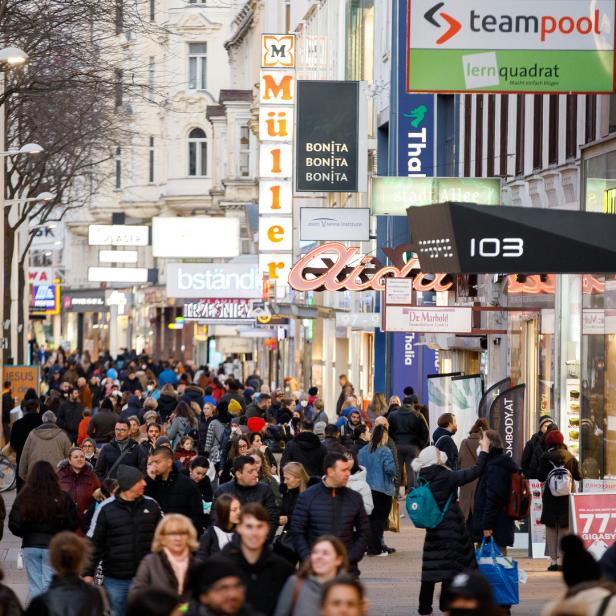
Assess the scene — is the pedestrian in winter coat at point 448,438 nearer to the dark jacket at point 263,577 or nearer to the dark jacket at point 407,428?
the dark jacket at point 407,428

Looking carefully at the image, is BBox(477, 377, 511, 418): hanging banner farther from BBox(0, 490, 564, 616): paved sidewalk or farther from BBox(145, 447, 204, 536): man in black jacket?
BBox(145, 447, 204, 536): man in black jacket

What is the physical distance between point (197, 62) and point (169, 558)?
80180 mm

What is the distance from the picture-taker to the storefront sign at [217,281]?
59000mm

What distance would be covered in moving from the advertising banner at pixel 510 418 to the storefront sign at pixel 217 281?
3848 cm

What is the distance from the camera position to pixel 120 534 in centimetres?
1216

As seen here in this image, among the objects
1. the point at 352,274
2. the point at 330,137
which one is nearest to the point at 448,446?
the point at 352,274

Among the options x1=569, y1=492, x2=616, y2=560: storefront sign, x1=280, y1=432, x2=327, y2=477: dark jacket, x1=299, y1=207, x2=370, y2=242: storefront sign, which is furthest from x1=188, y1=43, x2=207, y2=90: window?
x1=569, y1=492, x2=616, y2=560: storefront sign

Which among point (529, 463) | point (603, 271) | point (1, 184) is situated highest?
point (1, 184)

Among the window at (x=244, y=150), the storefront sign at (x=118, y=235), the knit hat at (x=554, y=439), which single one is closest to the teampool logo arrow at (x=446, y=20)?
the knit hat at (x=554, y=439)

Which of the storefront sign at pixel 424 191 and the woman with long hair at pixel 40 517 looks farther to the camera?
the storefront sign at pixel 424 191

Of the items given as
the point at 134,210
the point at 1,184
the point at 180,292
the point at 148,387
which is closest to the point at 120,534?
the point at 1,184

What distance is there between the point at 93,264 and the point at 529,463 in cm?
9033

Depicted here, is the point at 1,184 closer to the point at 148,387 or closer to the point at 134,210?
the point at 148,387

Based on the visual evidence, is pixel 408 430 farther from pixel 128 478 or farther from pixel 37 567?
pixel 128 478
